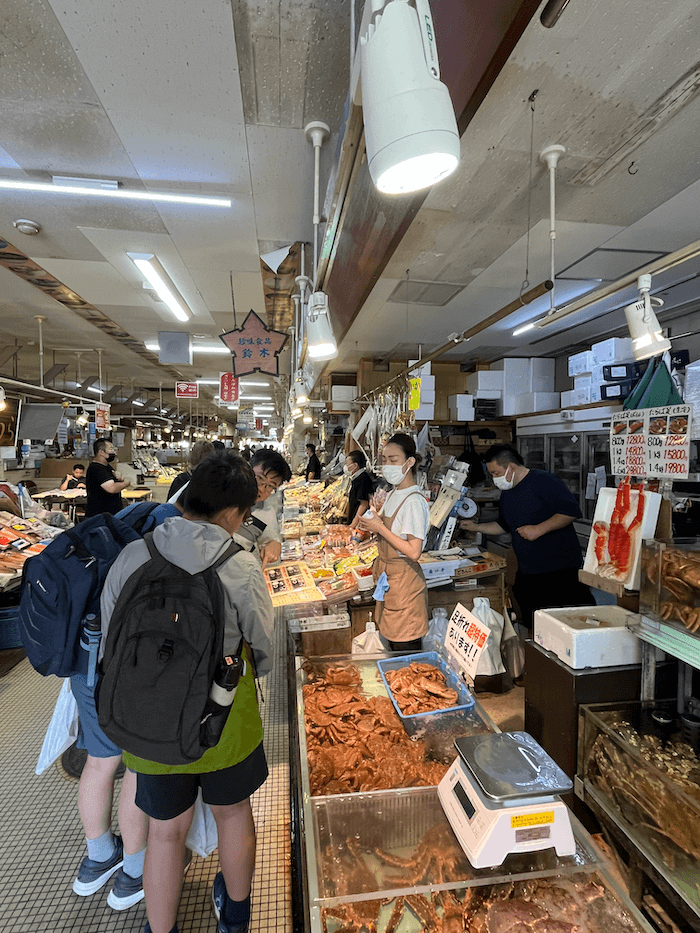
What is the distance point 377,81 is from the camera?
1057 mm

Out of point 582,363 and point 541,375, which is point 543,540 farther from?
point 541,375

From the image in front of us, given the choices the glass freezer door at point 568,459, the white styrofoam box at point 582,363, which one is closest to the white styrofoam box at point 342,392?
the glass freezer door at point 568,459

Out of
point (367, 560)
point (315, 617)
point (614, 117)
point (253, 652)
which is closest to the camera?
point (253, 652)

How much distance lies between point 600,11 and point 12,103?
3.13 m

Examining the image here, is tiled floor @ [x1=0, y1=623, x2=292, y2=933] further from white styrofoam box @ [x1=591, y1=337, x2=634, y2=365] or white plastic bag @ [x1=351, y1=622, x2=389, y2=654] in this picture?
white styrofoam box @ [x1=591, y1=337, x2=634, y2=365]

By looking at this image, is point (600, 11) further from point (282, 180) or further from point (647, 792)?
point (647, 792)

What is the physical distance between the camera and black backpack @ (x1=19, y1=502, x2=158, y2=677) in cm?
198

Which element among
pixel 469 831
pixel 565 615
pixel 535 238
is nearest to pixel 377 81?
pixel 469 831

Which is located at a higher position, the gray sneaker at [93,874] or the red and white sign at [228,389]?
the red and white sign at [228,389]

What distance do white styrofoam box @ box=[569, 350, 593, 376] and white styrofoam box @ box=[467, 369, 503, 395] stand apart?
78.4 inches

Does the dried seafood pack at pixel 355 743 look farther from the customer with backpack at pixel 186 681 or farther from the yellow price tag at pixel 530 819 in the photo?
the yellow price tag at pixel 530 819

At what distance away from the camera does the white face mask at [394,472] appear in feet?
11.3

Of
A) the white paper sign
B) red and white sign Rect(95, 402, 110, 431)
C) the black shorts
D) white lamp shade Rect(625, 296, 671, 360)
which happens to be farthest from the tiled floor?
red and white sign Rect(95, 402, 110, 431)

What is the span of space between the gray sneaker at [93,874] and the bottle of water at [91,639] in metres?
1.02
